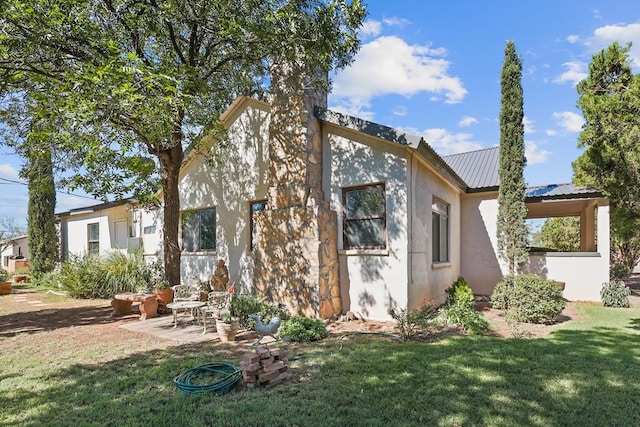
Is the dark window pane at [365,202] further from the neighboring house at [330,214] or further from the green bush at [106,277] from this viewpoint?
the green bush at [106,277]

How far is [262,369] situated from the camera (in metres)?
4.13

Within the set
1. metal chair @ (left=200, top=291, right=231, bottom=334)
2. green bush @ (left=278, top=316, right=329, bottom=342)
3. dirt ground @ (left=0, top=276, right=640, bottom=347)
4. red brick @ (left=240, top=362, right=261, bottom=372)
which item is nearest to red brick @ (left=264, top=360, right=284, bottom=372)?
red brick @ (left=240, top=362, right=261, bottom=372)

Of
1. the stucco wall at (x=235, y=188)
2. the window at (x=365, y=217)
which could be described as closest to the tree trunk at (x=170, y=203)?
the stucco wall at (x=235, y=188)

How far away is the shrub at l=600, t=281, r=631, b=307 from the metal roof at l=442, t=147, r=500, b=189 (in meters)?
4.09

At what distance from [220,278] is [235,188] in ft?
8.45

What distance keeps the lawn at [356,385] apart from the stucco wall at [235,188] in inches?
161

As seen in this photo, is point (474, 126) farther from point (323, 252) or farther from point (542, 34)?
point (323, 252)

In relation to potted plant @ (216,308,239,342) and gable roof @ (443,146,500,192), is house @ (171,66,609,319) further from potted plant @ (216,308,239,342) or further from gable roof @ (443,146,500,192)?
potted plant @ (216,308,239,342)

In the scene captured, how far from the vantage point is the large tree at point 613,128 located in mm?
9352

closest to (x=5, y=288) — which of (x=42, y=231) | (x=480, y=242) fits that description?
(x=42, y=231)

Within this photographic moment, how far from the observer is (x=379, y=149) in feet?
25.8

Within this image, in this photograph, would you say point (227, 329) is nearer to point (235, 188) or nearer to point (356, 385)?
point (356, 385)

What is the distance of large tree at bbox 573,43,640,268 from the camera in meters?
9.35

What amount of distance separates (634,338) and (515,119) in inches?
257
